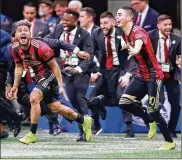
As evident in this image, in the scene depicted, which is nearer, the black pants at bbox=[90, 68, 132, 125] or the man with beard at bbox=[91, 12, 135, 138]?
the man with beard at bbox=[91, 12, 135, 138]

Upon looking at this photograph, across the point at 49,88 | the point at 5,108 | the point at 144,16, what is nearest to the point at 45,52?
the point at 49,88

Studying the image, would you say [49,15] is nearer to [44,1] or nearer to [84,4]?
[44,1]

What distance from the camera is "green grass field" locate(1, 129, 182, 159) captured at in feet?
41.9

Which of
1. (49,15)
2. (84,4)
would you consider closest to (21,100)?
(49,15)

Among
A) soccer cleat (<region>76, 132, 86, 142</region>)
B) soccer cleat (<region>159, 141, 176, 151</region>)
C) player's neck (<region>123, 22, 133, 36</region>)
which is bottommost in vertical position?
soccer cleat (<region>76, 132, 86, 142</region>)

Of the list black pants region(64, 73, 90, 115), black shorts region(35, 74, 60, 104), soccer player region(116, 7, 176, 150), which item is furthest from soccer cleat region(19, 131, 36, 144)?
black pants region(64, 73, 90, 115)

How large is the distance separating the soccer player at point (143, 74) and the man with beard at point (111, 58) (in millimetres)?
1875

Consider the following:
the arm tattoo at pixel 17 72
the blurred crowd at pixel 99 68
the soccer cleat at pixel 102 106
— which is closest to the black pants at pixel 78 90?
the blurred crowd at pixel 99 68

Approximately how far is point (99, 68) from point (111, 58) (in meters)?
0.29

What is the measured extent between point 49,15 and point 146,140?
4.33 meters

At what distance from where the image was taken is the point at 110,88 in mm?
16406

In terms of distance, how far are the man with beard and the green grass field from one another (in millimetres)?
796

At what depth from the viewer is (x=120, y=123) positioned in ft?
55.7

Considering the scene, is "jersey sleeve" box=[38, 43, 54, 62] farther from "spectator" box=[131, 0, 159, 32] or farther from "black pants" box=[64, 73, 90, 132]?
"spectator" box=[131, 0, 159, 32]
